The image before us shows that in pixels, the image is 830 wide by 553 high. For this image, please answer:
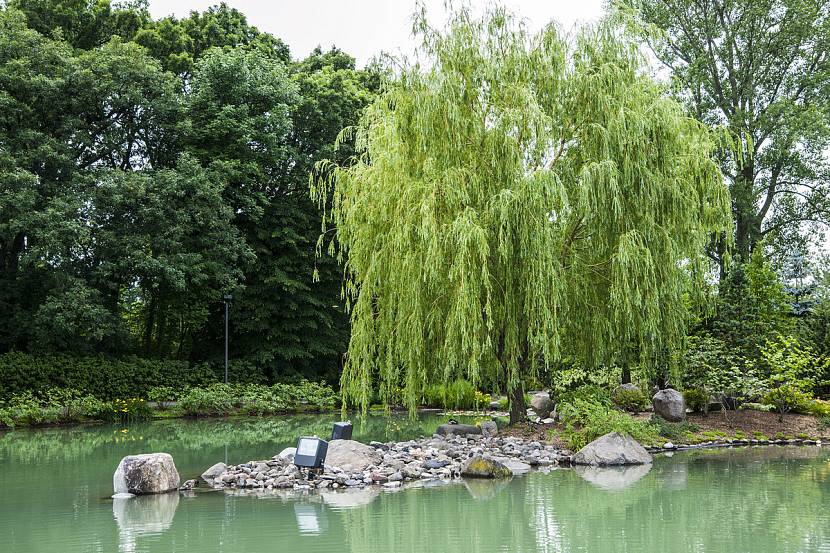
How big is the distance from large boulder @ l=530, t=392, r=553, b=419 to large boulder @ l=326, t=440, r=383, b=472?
714cm

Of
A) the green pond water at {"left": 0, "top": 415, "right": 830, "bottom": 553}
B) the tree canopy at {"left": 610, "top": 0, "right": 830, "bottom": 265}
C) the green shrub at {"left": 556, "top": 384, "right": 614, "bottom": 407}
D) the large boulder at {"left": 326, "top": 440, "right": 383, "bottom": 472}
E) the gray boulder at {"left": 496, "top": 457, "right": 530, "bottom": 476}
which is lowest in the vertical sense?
the green pond water at {"left": 0, "top": 415, "right": 830, "bottom": 553}

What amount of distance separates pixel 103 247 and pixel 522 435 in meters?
15.3

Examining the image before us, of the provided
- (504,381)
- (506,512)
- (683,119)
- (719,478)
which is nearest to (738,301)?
(683,119)

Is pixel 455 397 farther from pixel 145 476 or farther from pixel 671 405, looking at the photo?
pixel 145 476

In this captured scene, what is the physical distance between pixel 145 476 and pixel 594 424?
6.64 m

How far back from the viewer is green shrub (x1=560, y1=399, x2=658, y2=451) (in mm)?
12367

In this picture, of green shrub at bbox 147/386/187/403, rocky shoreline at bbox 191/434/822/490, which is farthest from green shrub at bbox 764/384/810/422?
green shrub at bbox 147/386/187/403

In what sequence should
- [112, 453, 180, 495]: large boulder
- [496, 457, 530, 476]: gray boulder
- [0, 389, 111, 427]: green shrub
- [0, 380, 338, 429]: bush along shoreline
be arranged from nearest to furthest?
[112, 453, 180, 495]: large boulder
[496, 457, 530, 476]: gray boulder
[0, 389, 111, 427]: green shrub
[0, 380, 338, 429]: bush along shoreline

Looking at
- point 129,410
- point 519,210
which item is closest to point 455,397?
point 129,410

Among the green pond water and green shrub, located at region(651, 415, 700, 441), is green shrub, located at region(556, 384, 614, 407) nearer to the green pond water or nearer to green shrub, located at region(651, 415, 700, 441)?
green shrub, located at region(651, 415, 700, 441)

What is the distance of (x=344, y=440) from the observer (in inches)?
449

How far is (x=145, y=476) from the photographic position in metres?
9.66

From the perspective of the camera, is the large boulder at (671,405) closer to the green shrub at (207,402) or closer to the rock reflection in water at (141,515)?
the rock reflection in water at (141,515)

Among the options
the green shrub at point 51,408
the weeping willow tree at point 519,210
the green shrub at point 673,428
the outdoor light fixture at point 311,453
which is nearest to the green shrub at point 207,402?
the green shrub at point 51,408
